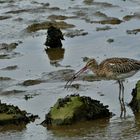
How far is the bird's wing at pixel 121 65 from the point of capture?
15.3m

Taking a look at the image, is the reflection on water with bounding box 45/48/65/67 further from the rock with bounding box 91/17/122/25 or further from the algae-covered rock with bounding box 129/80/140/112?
the algae-covered rock with bounding box 129/80/140/112

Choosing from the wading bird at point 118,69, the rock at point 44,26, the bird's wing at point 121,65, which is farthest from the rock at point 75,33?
the bird's wing at point 121,65

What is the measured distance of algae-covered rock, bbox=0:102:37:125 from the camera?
13.8 meters

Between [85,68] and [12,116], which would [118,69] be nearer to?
[85,68]

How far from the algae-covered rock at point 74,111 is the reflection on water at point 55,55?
5555mm

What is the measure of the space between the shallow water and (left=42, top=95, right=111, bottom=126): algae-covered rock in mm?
166

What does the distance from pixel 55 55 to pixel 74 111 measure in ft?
24.0

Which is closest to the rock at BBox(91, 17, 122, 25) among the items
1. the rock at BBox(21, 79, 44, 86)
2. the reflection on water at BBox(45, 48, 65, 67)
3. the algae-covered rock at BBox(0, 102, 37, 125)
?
the reflection on water at BBox(45, 48, 65, 67)

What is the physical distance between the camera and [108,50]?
20531mm

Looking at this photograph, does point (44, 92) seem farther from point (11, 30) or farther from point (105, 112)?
point (11, 30)

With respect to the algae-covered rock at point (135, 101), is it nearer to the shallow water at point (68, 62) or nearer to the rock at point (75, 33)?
the shallow water at point (68, 62)

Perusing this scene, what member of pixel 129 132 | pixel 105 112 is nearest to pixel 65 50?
pixel 105 112

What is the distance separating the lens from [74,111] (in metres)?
13.6

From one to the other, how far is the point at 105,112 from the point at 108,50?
22.0 ft
